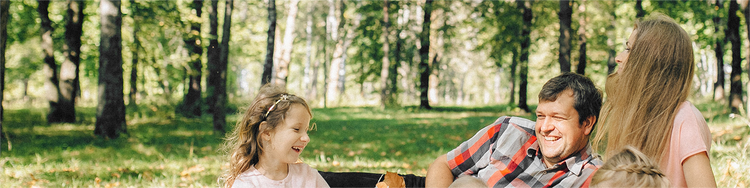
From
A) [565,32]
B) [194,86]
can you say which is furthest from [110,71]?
[565,32]

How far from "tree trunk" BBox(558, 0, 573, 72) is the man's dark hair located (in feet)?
22.2

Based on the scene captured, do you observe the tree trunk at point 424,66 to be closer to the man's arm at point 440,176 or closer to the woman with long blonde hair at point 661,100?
the man's arm at point 440,176

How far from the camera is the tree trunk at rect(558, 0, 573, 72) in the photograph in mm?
9148

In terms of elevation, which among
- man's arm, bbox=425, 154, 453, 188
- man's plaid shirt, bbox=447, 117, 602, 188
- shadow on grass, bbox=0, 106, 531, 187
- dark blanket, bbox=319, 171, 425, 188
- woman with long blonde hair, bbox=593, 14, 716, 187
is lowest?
shadow on grass, bbox=0, 106, 531, 187

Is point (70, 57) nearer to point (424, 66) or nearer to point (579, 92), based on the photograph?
point (424, 66)

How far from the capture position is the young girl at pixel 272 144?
2.97 meters

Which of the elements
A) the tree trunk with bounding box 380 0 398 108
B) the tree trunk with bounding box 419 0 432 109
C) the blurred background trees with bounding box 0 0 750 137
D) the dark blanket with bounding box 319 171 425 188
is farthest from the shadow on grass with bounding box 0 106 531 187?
the tree trunk with bounding box 380 0 398 108

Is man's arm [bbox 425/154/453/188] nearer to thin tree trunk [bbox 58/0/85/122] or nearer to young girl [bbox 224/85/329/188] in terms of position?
young girl [bbox 224/85/329/188]

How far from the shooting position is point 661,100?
2.58 meters

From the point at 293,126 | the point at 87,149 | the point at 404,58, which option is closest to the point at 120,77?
the point at 87,149

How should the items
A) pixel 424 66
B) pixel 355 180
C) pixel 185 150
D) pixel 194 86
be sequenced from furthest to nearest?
pixel 424 66
pixel 194 86
pixel 185 150
pixel 355 180

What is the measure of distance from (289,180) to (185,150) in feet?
18.2

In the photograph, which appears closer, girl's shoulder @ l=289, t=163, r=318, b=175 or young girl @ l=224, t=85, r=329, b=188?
young girl @ l=224, t=85, r=329, b=188

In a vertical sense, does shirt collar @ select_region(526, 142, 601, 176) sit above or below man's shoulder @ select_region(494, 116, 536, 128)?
below
